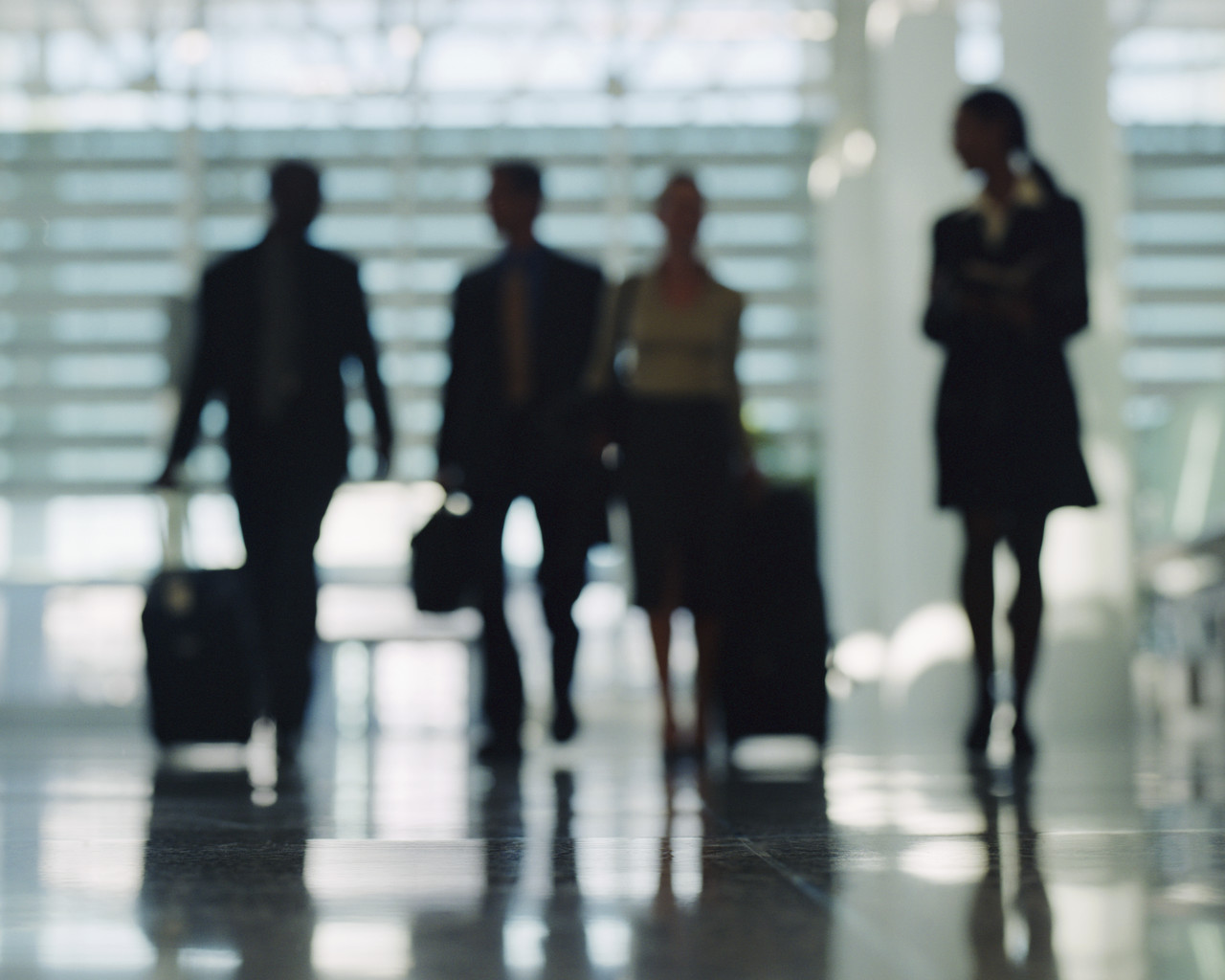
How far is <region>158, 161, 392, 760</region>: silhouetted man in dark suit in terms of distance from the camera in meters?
4.07

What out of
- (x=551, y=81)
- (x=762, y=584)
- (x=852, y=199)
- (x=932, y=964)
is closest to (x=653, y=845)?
(x=932, y=964)

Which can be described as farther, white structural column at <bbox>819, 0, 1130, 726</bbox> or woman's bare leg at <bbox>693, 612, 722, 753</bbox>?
white structural column at <bbox>819, 0, 1130, 726</bbox>

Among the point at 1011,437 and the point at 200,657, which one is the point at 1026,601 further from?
the point at 200,657

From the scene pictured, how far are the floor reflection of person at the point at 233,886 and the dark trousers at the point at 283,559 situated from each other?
1667mm

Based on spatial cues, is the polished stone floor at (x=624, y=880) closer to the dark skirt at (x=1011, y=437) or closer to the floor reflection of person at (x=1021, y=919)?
the floor reflection of person at (x=1021, y=919)

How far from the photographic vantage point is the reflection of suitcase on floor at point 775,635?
13.2 ft

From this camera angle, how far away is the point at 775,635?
4074 mm

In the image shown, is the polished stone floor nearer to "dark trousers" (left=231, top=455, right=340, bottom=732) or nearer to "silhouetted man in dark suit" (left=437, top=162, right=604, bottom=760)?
"dark trousers" (left=231, top=455, right=340, bottom=732)

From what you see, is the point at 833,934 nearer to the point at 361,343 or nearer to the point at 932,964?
the point at 932,964

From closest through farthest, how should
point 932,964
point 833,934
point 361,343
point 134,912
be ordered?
point 932,964, point 833,934, point 134,912, point 361,343

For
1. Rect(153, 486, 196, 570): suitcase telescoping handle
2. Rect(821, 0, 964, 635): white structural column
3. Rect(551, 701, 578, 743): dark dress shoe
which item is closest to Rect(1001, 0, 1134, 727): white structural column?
Rect(821, 0, 964, 635): white structural column

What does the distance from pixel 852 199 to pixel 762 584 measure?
817cm

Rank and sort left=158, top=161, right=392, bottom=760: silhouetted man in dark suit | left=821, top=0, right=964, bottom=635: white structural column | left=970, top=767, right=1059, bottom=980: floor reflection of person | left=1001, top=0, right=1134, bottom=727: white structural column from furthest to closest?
left=821, top=0, right=964, bottom=635: white structural column, left=1001, top=0, right=1134, bottom=727: white structural column, left=158, top=161, right=392, bottom=760: silhouetted man in dark suit, left=970, top=767, right=1059, bottom=980: floor reflection of person

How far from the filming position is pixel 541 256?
4.37 metres
